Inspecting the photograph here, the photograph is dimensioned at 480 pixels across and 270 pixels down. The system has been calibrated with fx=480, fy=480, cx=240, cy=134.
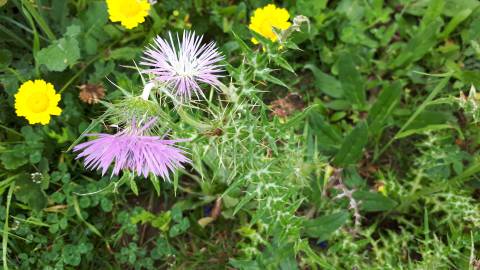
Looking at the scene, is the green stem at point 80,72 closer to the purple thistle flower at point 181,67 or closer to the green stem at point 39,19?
the green stem at point 39,19

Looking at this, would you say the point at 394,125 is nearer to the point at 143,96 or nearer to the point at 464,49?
the point at 464,49

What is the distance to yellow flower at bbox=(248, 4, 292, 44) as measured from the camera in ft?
7.41

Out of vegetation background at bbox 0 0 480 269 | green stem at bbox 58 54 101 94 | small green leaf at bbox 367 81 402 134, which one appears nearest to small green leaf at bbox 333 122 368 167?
vegetation background at bbox 0 0 480 269

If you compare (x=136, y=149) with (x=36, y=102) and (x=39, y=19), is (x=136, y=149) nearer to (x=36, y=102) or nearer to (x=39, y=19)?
(x=36, y=102)

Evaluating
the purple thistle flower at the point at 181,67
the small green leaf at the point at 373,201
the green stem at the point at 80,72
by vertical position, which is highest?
the green stem at the point at 80,72

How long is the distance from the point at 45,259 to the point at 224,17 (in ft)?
4.61

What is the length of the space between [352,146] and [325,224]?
15.0 inches

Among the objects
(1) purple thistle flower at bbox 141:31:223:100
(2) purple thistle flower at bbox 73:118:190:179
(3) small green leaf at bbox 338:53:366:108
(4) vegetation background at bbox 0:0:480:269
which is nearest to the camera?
(2) purple thistle flower at bbox 73:118:190:179

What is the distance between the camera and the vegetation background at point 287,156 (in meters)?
2.09

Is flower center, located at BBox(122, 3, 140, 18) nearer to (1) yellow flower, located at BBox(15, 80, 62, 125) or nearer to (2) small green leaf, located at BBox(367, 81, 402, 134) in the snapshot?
(1) yellow flower, located at BBox(15, 80, 62, 125)

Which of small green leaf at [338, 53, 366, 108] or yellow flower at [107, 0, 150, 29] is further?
small green leaf at [338, 53, 366, 108]

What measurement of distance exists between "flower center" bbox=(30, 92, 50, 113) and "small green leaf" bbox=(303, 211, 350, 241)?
1213 millimetres

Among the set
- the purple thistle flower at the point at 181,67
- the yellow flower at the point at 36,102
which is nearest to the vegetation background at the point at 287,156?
the yellow flower at the point at 36,102

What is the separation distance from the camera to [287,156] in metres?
1.93
